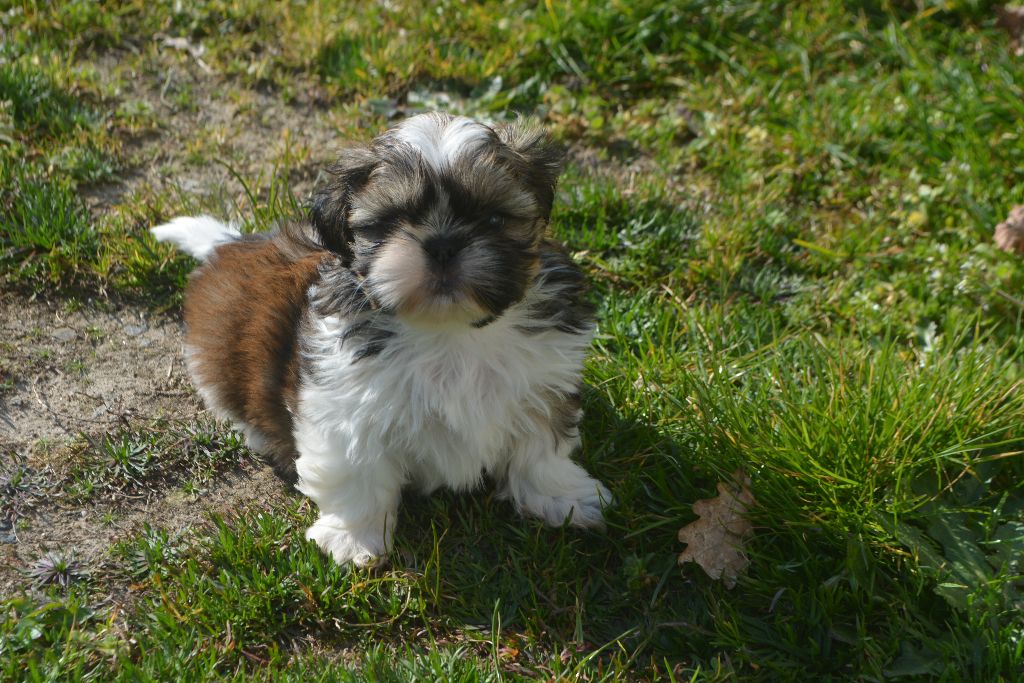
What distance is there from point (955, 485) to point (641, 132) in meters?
2.58

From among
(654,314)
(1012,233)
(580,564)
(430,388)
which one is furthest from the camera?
(1012,233)

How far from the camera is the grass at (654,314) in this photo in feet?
9.73

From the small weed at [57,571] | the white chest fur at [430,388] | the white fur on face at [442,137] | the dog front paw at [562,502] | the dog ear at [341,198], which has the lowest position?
the small weed at [57,571]

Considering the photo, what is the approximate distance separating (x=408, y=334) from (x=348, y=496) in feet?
2.10

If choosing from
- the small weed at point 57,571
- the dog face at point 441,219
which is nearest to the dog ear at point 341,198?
the dog face at point 441,219

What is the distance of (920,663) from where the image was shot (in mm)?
2773

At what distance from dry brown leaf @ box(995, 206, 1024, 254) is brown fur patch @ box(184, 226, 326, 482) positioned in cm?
303

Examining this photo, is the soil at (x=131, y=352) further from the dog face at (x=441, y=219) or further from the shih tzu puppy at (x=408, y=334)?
the dog face at (x=441, y=219)

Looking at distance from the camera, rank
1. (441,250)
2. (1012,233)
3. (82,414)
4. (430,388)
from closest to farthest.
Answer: (441,250) < (430,388) < (82,414) < (1012,233)

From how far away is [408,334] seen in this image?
2.82 metres

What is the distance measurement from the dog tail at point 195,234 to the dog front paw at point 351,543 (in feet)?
4.06

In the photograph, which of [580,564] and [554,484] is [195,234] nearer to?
[554,484]

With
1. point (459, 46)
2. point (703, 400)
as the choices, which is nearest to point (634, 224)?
point (703, 400)

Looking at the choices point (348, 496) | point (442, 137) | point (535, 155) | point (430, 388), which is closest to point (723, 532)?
point (430, 388)
